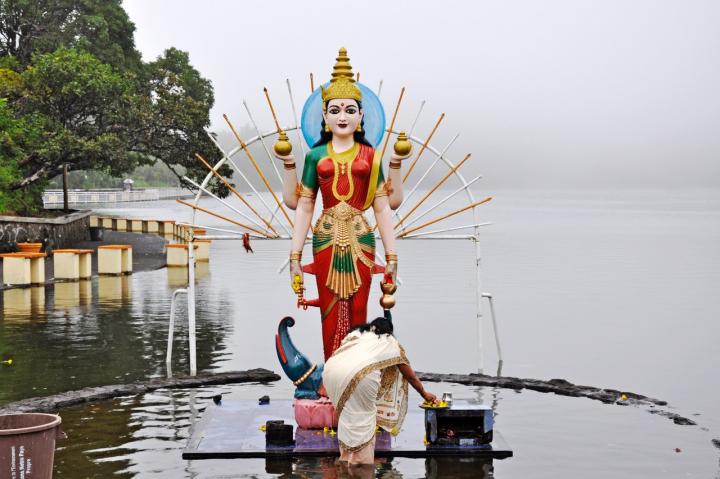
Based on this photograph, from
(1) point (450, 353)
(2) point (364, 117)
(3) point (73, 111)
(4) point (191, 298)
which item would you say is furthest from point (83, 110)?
(2) point (364, 117)

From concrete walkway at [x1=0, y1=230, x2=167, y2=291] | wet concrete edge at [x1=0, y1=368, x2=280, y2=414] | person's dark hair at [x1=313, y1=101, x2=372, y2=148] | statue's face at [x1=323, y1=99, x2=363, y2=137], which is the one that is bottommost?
wet concrete edge at [x1=0, y1=368, x2=280, y2=414]

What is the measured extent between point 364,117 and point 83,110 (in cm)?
2904

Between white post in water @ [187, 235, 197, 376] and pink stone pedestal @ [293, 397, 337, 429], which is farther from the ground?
white post in water @ [187, 235, 197, 376]

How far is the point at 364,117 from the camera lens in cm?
1200

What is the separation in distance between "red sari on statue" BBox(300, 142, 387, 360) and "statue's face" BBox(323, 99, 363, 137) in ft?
0.81

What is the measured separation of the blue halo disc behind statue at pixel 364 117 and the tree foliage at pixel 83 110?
883 inches

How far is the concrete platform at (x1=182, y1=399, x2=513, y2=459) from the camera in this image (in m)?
10.3

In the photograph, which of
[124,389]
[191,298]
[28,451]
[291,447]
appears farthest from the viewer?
[191,298]

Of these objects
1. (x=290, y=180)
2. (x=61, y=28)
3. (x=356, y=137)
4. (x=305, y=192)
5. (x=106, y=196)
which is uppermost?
(x=61, y=28)

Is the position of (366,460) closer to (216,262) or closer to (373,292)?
(373,292)

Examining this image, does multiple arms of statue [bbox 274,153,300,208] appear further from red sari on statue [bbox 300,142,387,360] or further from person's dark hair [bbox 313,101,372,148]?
person's dark hair [bbox 313,101,372,148]

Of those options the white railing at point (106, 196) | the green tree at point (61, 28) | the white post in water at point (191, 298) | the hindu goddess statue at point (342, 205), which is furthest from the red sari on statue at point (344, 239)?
the white railing at point (106, 196)

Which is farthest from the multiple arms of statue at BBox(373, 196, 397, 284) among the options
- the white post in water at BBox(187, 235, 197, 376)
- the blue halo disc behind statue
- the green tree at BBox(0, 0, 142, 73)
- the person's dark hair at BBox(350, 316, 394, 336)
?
the green tree at BBox(0, 0, 142, 73)

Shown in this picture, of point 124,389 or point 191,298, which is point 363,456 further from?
point 191,298
